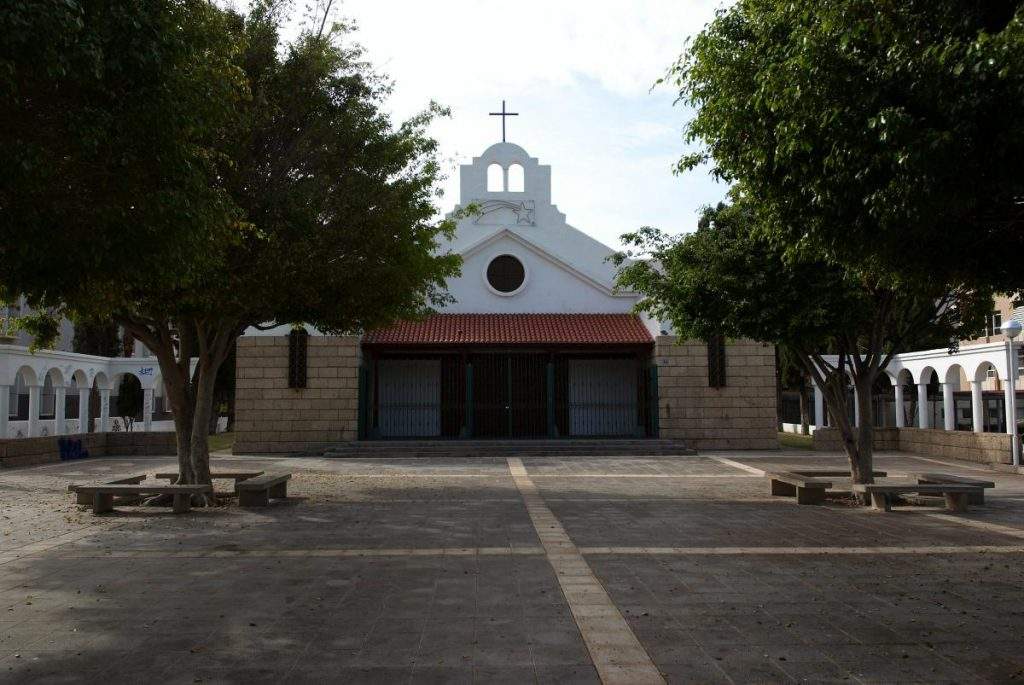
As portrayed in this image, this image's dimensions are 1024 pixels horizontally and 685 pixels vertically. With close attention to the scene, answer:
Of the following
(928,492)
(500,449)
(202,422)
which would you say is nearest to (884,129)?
(928,492)

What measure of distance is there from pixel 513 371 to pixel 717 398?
653cm

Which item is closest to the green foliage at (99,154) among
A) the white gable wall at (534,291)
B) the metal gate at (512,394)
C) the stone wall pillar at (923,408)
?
the metal gate at (512,394)

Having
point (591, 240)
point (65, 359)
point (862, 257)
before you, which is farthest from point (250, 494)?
point (591, 240)

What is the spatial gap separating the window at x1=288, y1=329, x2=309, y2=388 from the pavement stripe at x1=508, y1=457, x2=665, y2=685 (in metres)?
16.0

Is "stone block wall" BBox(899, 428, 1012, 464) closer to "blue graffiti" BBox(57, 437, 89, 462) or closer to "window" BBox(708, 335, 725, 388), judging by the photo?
"window" BBox(708, 335, 725, 388)

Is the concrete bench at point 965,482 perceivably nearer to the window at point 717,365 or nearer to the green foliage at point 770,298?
the green foliage at point 770,298

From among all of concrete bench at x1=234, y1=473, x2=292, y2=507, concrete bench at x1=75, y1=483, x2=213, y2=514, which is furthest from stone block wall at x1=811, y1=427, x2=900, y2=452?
concrete bench at x1=75, y1=483, x2=213, y2=514

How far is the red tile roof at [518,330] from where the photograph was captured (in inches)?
978

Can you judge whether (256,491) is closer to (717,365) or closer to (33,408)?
(33,408)

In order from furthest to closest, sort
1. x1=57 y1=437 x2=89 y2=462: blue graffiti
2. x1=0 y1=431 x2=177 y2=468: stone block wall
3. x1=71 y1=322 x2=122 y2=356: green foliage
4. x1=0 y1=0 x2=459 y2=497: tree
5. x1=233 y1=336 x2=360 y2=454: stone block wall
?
x1=71 y1=322 x2=122 y2=356: green foliage, x1=233 y1=336 x2=360 y2=454: stone block wall, x1=57 y1=437 x2=89 y2=462: blue graffiti, x1=0 y1=431 x2=177 y2=468: stone block wall, x1=0 y1=0 x2=459 y2=497: tree

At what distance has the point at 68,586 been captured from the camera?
7.01 m

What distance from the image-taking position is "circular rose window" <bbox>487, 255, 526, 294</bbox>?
27.3 meters

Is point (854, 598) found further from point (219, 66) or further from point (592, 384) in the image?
point (592, 384)

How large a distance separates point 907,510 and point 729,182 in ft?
20.9
